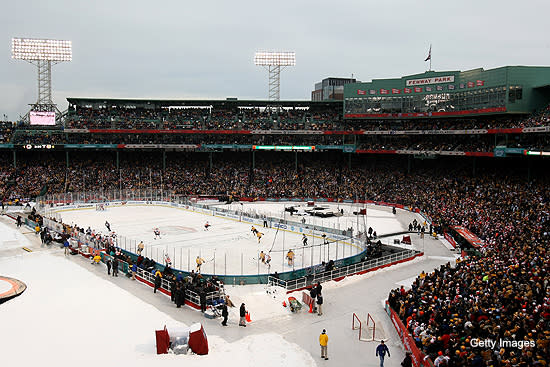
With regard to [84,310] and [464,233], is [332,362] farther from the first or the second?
[464,233]

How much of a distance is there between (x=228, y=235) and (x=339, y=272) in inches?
555

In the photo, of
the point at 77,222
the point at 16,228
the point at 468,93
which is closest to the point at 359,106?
the point at 468,93

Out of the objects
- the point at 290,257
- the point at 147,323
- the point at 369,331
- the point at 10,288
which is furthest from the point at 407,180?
the point at 10,288

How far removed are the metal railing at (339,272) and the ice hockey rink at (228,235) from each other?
6.35 feet

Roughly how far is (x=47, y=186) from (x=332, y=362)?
56807 mm

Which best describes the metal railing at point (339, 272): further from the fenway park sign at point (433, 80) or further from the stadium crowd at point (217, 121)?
the stadium crowd at point (217, 121)

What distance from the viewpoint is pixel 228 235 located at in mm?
37531

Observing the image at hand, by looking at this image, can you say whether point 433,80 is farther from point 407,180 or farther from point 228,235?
point 228,235

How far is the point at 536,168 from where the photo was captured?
46.2 meters

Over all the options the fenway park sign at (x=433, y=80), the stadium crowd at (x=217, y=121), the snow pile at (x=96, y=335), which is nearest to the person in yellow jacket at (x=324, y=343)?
the snow pile at (x=96, y=335)

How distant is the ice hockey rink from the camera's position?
28.5 metres

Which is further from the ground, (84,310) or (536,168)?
(536,168)

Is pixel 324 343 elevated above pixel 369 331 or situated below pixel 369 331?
above

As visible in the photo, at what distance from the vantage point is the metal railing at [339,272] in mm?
23380
